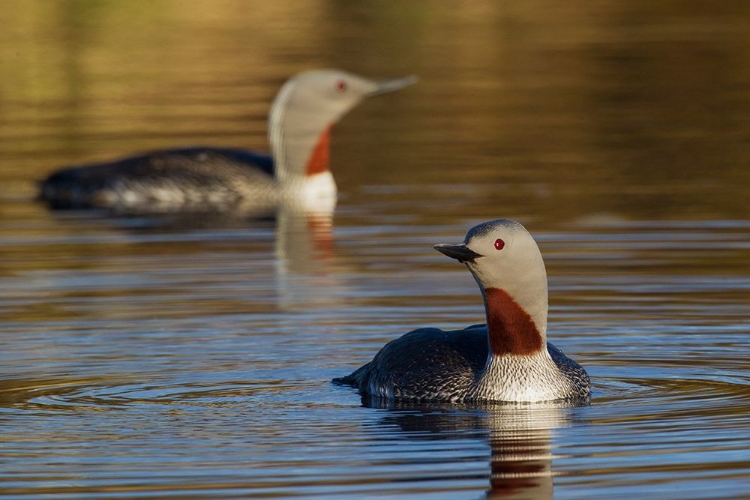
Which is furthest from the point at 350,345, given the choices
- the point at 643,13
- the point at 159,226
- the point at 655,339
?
the point at 643,13

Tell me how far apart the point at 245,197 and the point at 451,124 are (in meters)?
4.56

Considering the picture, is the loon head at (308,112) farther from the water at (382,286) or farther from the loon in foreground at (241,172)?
the water at (382,286)

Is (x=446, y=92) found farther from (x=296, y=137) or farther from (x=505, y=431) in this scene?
(x=505, y=431)

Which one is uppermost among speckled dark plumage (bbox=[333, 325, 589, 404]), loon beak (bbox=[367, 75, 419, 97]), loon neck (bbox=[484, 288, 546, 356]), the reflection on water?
loon beak (bbox=[367, 75, 419, 97])

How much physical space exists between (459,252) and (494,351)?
64 centimetres

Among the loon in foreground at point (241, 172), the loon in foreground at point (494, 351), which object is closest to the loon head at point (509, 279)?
the loon in foreground at point (494, 351)

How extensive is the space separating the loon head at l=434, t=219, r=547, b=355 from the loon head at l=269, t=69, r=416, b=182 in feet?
30.0

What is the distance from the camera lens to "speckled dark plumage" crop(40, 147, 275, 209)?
54.7 feet

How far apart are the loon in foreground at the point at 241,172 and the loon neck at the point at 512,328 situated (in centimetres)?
850

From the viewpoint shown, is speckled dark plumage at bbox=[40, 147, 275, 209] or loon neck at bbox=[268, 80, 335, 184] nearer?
speckled dark plumage at bbox=[40, 147, 275, 209]

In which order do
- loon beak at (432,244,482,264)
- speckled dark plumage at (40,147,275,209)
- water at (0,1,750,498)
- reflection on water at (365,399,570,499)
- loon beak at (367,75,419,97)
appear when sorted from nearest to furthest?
reflection on water at (365,399,570,499) < water at (0,1,750,498) < loon beak at (432,244,482,264) < speckled dark plumage at (40,147,275,209) < loon beak at (367,75,419,97)

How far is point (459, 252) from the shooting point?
765 cm

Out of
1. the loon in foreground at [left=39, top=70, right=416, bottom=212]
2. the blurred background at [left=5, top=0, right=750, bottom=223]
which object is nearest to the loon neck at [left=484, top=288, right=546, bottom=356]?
the blurred background at [left=5, top=0, right=750, bottom=223]

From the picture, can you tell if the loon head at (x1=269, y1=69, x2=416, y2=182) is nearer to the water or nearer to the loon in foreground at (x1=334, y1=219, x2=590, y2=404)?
the water
